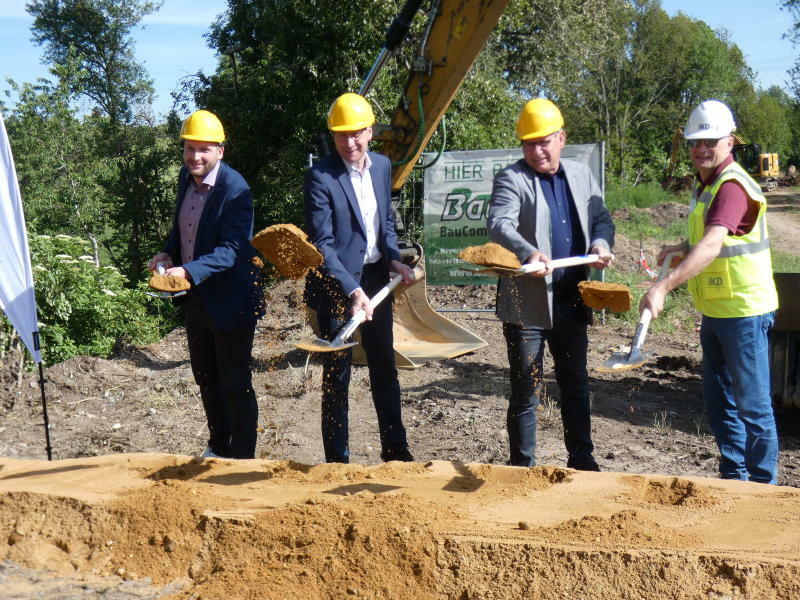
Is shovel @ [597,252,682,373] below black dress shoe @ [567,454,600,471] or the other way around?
the other way around

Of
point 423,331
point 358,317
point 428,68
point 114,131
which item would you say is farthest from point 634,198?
point 358,317

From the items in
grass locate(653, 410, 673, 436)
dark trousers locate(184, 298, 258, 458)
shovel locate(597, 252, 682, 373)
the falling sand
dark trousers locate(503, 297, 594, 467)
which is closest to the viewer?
the falling sand

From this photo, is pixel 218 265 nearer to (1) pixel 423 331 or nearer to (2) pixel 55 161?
(1) pixel 423 331

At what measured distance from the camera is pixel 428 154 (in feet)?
35.6

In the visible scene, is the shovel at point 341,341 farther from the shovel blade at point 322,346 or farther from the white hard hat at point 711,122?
the white hard hat at point 711,122

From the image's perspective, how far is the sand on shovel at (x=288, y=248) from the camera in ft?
14.4

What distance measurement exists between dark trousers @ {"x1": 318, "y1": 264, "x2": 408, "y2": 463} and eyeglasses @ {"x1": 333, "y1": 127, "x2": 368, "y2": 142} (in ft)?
2.36

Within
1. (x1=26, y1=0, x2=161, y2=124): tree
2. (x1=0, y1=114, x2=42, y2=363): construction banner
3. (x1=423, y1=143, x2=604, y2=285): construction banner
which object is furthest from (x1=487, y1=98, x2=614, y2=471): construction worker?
(x1=26, y1=0, x2=161, y2=124): tree

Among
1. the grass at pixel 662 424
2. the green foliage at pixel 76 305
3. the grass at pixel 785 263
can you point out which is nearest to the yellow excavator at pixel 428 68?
the grass at pixel 662 424

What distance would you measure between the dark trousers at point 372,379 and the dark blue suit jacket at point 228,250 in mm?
459

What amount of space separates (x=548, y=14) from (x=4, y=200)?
1807 cm

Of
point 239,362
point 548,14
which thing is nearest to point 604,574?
point 239,362

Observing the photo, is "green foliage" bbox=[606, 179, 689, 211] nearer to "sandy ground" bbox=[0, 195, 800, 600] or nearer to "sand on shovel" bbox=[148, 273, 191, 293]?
"sandy ground" bbox=[0, 195, 800, 600]

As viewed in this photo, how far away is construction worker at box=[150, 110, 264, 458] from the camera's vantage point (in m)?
4.74
